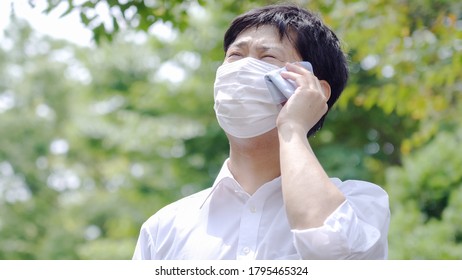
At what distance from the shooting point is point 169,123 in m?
15.6

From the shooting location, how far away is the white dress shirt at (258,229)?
222cm

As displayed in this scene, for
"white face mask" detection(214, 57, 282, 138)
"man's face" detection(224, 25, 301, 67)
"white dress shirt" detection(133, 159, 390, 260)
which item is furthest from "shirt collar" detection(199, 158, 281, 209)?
"man's face" detection(224, 25, 301, 67)

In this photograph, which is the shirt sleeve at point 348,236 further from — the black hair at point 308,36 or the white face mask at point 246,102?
the black hair at point 308,36

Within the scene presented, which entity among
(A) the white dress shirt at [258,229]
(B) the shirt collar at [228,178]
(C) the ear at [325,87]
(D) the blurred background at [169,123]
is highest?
(C) the ear at [325,87]

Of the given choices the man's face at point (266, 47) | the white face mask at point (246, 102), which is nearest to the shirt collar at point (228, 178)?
the white face mask at point (246, 102)

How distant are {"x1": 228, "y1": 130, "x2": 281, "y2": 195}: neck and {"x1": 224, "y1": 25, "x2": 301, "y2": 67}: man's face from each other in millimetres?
230

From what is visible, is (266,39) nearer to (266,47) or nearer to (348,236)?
(266,47)

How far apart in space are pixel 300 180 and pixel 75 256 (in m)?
15.5

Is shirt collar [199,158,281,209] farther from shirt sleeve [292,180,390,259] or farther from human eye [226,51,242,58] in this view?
human eye [226,51,242,58]

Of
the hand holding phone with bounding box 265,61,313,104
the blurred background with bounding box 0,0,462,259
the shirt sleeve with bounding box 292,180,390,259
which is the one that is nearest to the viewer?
the shirt sleeve with bounding box 292,180,390,259

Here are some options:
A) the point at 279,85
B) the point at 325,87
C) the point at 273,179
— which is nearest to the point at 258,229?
the point at 273,179

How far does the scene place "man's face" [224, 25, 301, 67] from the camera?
8.52ft

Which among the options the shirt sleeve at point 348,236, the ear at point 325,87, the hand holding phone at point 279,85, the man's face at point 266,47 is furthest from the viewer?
the ear at point 325,87

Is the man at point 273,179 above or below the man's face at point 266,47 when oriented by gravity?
below
